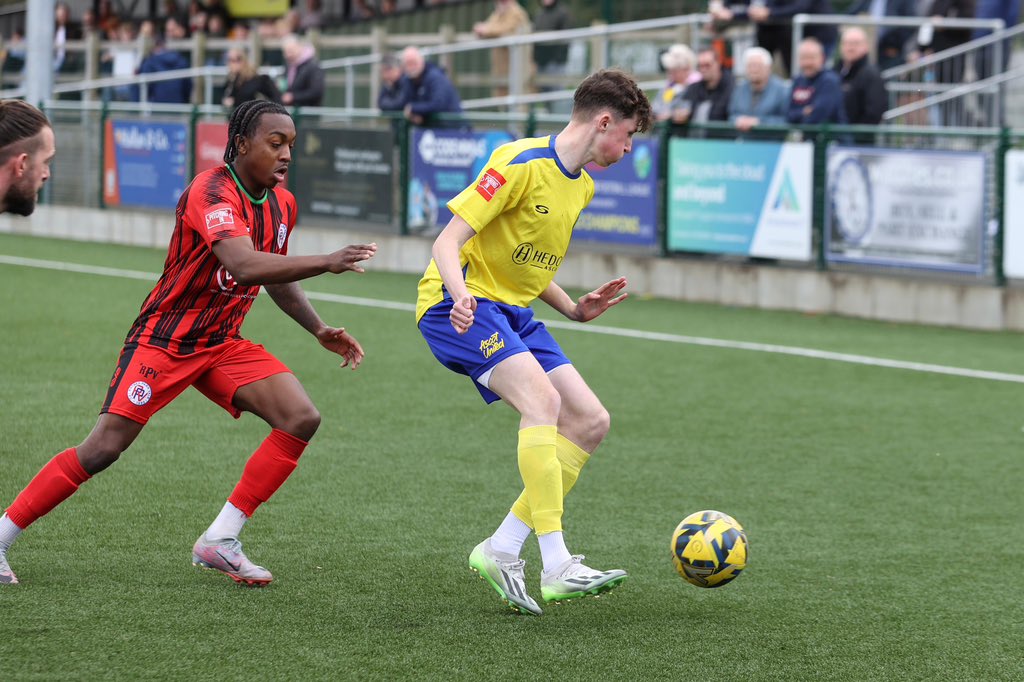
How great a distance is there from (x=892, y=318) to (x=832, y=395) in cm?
425

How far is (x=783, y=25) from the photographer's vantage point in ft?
58.3

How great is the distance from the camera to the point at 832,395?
10797mm

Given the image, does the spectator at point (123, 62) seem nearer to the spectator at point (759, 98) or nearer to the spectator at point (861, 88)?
the spectator at point (759, 98)

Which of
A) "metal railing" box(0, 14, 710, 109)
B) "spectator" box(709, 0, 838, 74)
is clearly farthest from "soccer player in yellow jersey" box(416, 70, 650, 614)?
"metal railing" box(0, 14, 710, 109)

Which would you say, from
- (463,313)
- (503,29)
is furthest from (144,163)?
(463,313)

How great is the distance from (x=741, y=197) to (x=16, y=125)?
11.3 m

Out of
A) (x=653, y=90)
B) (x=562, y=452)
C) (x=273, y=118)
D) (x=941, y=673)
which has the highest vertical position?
(x=653, y=90)

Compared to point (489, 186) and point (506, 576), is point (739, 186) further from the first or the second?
point (506, 576)

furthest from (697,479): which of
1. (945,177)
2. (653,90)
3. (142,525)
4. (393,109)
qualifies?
(653,90)

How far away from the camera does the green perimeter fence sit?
1394 cm

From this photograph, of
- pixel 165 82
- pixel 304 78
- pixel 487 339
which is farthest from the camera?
pixel 165 82

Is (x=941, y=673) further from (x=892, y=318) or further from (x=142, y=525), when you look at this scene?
(x=892, y=318)

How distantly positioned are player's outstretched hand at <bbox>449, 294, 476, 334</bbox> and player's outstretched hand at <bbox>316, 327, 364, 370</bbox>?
697 mm

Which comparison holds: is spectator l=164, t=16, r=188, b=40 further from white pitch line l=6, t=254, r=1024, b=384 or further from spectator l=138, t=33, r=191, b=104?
white pitch line l=6, t=254, r=1024, b=384
